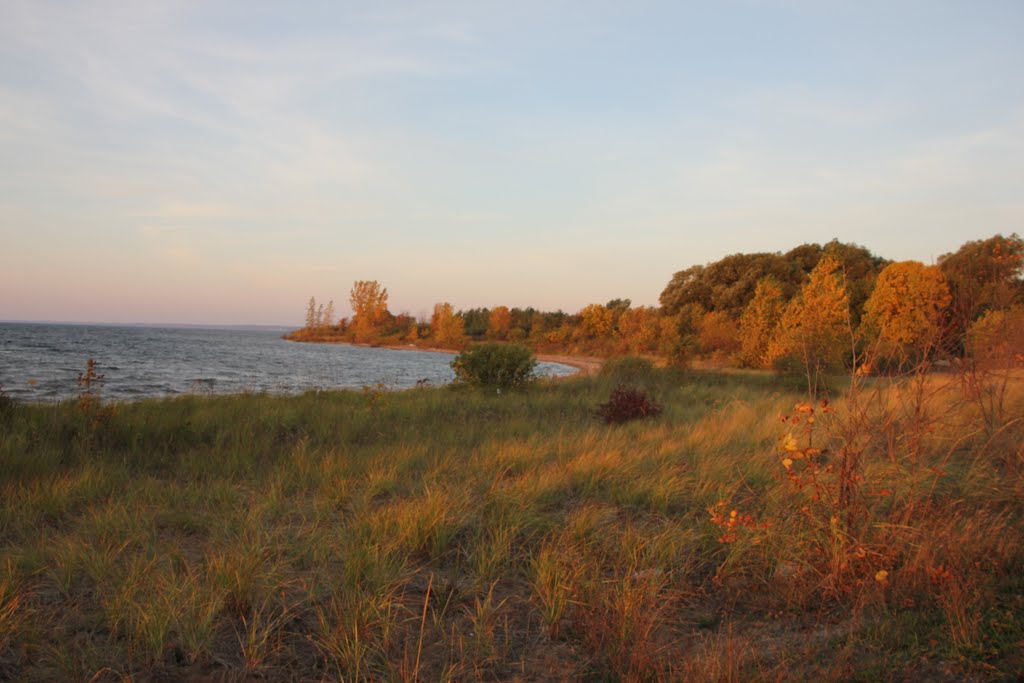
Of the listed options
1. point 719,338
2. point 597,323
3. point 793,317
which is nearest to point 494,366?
point 793,317

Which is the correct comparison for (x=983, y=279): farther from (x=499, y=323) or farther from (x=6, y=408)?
(x=499, y=323)

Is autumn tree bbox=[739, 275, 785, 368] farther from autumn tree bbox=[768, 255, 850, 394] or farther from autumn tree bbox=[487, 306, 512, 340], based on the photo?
autumn tree bbox=[487, 306, 512, 340]

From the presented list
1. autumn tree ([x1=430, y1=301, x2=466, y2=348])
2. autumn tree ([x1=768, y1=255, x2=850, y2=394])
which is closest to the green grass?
autumn tree ([x1=768, y1=255, x2=850, y2=394])

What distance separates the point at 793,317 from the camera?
24438 mm

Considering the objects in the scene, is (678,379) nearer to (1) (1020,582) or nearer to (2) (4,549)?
(1) (1020,582)

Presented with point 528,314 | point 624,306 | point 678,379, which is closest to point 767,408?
point 678,379

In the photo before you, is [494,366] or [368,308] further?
[368,308]

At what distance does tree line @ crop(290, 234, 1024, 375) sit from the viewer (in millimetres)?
5723

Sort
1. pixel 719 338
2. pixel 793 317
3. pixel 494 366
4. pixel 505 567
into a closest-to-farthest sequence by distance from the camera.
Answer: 1. pixel 505 567
2. pixel 494 366
3. pixel 793 317
4. pixel 719 338

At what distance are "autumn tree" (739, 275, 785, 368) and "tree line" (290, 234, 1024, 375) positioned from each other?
0.06 meters

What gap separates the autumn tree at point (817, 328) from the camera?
19234mm

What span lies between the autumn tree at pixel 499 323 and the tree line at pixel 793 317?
21cm

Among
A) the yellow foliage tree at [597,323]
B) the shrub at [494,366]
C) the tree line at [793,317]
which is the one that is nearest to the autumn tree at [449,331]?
the tree line at [793,317]

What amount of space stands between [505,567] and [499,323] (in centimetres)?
8165
